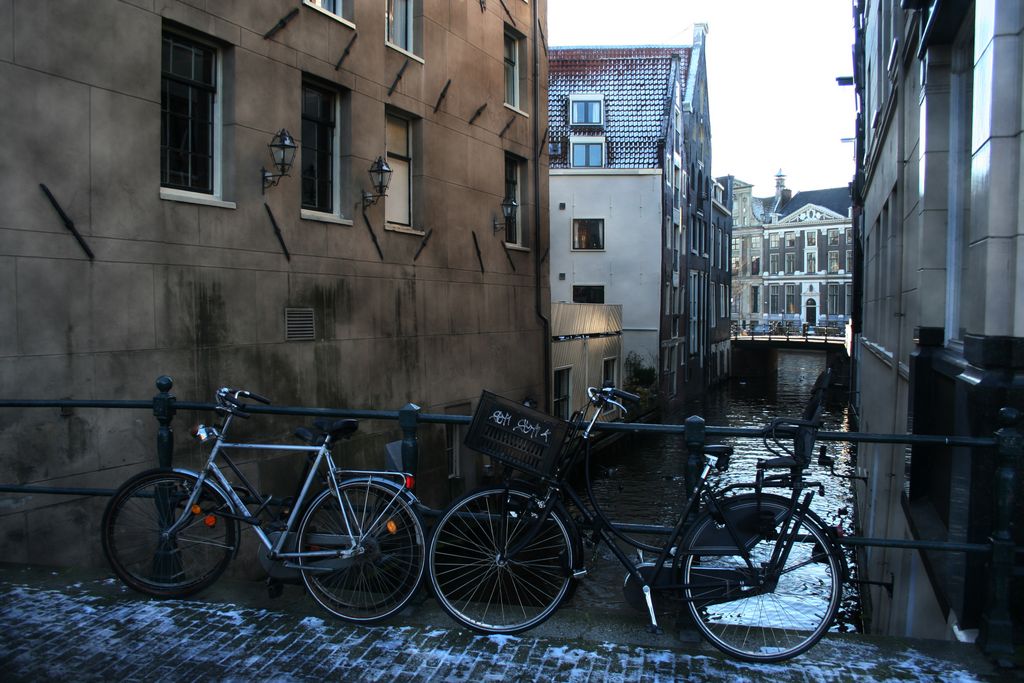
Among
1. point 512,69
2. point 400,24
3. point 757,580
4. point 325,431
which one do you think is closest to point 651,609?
point 757,580

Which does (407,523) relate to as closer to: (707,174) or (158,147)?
(158,147)

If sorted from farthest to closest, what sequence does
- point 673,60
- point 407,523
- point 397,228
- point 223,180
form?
1. point 673,60
2. point 397,228
3. point 223,180
4. point 407,523

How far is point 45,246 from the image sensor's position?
820cm

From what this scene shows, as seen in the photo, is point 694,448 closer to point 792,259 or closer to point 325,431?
point 325,431

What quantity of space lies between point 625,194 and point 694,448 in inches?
1268

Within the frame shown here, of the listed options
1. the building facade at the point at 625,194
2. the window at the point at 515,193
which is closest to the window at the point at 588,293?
the building facade at the point at 625,194

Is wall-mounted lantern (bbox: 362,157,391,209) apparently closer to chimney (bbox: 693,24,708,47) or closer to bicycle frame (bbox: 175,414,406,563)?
bicycle frame (bbox: 175,414,406,563)

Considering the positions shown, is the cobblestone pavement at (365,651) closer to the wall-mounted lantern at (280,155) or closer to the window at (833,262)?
the wall-mounted lantern at (280,155)

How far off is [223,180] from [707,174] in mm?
41028

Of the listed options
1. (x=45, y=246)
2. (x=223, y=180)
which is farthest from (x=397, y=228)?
(x=45, y=246)

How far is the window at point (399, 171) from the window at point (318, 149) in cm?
141

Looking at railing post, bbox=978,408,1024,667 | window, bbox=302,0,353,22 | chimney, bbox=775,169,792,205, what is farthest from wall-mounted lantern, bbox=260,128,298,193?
chimney, bbox=775,169,792,205

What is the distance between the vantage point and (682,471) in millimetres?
24812

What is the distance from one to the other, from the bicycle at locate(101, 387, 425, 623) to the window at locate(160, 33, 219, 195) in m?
6.13
